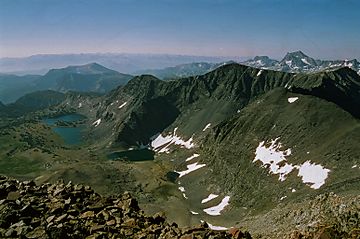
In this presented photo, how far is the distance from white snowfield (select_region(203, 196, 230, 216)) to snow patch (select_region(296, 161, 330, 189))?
3903 cm

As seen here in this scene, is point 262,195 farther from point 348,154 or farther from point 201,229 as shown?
point 201,229

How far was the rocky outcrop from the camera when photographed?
37.0 m

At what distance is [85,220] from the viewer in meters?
39.9

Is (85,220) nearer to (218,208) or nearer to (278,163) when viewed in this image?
(218,208)

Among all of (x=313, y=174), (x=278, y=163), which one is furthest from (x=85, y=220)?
(x=278, y=163)

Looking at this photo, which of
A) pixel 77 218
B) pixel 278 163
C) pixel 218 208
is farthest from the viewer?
pixel 278 163

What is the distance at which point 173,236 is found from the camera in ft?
119

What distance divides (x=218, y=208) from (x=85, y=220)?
146m

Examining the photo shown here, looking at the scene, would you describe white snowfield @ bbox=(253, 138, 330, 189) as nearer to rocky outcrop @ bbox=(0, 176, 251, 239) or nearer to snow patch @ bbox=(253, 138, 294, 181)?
snow patch @ bbox=(253, 138, 294, 181)

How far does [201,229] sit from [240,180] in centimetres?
16357

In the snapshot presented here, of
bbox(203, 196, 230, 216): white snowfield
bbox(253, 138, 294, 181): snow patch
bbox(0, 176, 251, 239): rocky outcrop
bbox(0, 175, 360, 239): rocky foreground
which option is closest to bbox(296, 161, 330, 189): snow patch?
bbox(253, 138, 294, 181): snow patch

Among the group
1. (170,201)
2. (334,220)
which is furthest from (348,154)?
(334,220)

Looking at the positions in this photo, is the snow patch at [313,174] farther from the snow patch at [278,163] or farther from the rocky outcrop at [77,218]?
the rocky outcrop at [77,218]

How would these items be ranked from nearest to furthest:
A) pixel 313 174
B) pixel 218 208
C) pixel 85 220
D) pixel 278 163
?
pixel 85 220, pixel 313 174, pixel 218 208, pixel 278 163
